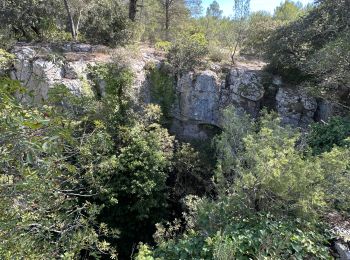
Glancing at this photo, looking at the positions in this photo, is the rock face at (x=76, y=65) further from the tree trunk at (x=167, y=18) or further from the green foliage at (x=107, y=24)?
the tree trunk at (x=167, y=18)

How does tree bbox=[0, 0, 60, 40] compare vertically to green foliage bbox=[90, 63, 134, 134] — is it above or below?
above

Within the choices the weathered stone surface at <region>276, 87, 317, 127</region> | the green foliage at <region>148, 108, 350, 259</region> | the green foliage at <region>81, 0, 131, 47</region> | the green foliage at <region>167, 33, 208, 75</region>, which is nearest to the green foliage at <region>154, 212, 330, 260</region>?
the green foliage at <region>148, 108, 350, 259</region>

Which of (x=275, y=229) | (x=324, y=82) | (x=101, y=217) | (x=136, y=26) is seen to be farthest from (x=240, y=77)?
(x=275, y=229)

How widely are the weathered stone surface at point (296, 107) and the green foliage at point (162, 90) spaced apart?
3904 mm

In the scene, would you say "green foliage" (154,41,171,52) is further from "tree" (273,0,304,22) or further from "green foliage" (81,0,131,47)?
"tree" (273,0,304,22)

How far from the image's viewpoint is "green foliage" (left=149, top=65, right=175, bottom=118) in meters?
10.7

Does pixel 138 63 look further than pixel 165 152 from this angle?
Yes

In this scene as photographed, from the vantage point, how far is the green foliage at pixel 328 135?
5914 millimetres

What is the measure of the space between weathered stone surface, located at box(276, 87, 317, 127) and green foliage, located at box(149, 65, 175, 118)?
3904mm

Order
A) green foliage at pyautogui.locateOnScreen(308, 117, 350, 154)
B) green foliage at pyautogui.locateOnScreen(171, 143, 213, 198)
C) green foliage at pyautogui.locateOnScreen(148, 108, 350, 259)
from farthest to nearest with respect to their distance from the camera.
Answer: green foliage at pyautogui.locateOnScreen(171, 143, 213, 198) < green foliage at pyautogui.locateOnScreen(308, 117, 350, 154) < green foliage at pyautogui.locateOnScreen(148, 108, 350, 259)

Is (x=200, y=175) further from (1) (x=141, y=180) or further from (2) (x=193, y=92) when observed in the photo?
(2) (x=193, y=92)

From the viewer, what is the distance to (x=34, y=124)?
4.53 ft

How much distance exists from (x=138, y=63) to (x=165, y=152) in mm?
3757

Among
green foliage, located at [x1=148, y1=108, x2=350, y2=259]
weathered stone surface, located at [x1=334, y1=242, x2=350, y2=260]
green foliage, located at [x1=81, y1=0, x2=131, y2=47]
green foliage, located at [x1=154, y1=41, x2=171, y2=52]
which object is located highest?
green foliage, located at [x1=81, y1=0, x2=131, y2=47]
